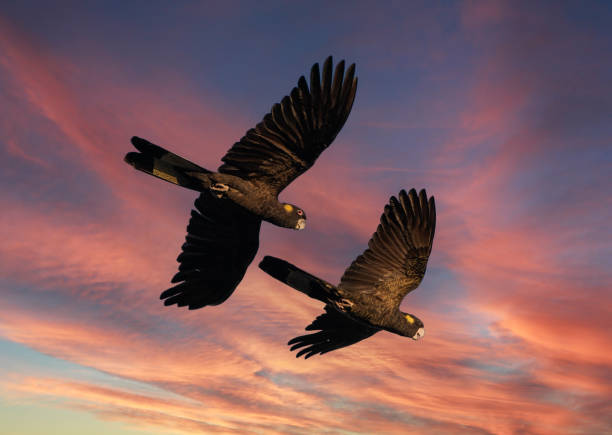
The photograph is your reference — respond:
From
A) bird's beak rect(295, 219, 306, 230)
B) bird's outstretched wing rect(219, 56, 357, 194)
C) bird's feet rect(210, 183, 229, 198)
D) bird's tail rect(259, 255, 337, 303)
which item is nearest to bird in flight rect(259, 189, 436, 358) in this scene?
bird's tail rect(259, 255, 337, 303)

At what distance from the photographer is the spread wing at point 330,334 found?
13.9m

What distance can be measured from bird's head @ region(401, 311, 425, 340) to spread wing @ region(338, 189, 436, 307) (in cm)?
44

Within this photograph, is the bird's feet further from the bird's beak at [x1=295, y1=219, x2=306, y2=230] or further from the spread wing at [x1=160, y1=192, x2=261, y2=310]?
the spread wing at [x1=160, y1=192, x2=261, y2=310]

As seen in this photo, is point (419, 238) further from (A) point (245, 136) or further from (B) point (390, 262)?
(A) point (245, 136)

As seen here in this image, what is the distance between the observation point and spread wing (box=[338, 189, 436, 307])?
42.2ft

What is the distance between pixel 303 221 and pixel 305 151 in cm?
Result: 145

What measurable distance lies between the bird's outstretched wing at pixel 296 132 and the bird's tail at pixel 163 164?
587 millimetres

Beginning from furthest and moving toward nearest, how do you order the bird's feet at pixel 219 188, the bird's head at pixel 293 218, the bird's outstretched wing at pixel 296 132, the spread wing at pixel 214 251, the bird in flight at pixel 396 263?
the spread wing at pixel 214 251 → the bird in flight at pixel 396 263 → the bird's head at pixel 293 218 → the bird's feet at pixel 219 188 → the bird's outstretched wing at pixel 296 132

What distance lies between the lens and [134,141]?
10.5 m

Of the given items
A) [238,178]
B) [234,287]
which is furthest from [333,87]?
[234,287]

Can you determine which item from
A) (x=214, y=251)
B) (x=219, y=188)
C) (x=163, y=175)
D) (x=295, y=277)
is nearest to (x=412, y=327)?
(x=295, y=277)

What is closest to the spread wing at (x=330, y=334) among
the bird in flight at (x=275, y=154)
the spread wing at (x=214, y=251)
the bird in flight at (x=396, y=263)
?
the bird in flight at (x=396, y=263)

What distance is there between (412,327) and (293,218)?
154 inches

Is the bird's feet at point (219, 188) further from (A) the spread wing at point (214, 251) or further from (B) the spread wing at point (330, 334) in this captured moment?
(B) the spread wing at point (330, 334)
